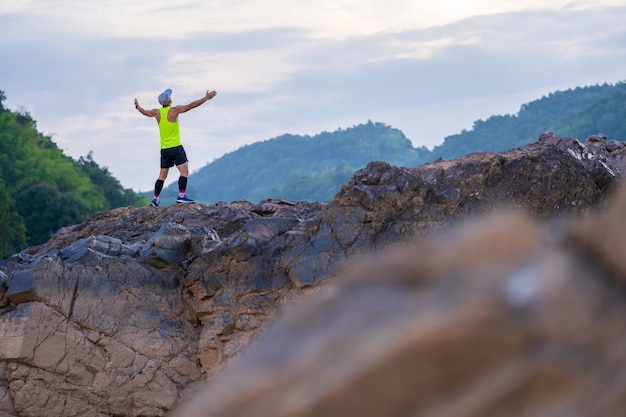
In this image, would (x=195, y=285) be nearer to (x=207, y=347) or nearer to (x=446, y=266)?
(x=207, y=347)

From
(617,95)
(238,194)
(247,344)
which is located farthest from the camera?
(238,194)

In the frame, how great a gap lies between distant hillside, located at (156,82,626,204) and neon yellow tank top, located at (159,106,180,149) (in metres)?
64.9

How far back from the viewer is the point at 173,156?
13.2 meters

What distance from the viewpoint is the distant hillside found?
85.1m

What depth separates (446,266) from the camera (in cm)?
150

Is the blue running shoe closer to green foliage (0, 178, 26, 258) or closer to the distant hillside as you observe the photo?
green foliage (0, 178, 26, 258)

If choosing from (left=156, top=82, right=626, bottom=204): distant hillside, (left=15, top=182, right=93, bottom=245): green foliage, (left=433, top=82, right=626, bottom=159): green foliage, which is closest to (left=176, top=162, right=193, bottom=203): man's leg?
(left=15, top=182, right=93, bottom=245): green foliage

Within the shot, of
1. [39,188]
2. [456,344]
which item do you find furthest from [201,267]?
[39,188]

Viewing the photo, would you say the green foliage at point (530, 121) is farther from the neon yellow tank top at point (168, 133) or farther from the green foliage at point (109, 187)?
the neon yellow tank top at point (168, 133)

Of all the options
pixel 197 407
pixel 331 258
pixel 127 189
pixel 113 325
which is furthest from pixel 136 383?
pixel 127 189

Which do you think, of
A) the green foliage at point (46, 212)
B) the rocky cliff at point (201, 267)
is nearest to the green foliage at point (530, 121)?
the green foliage at point (46, 212)

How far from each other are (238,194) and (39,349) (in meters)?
96.5

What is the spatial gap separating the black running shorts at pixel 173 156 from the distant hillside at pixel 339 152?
64.8 m

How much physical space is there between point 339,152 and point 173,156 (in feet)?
331
